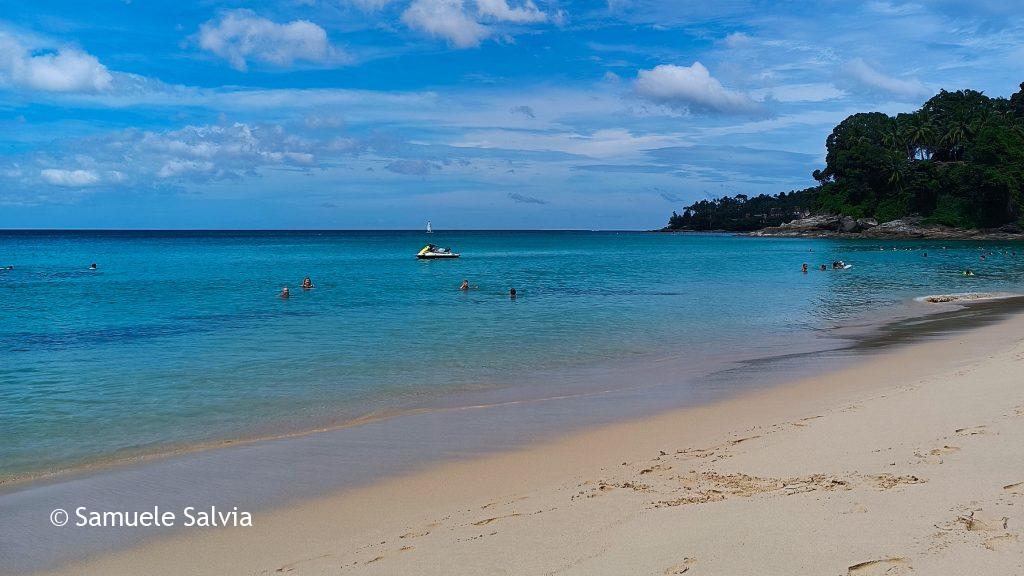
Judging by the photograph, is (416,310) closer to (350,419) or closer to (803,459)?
(350,419)

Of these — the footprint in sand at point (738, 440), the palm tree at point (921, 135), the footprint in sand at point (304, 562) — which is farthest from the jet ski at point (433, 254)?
the palm tree at point (921, 135)

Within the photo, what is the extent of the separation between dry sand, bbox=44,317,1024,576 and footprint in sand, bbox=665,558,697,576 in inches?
0.5

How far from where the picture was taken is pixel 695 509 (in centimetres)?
567

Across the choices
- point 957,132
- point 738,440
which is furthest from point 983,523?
point 957,132

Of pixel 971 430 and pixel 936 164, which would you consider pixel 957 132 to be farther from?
pixel 971 430

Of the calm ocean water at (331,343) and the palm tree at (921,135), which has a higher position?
the palm tree at (921,135)

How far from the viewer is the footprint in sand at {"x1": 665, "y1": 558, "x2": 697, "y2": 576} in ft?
14.5

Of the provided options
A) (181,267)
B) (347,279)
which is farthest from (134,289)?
(181,267)

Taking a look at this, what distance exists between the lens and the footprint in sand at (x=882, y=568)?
4094 mm

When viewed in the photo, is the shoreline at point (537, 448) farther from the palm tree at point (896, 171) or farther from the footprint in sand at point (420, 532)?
the palm tree at point (896, 171)

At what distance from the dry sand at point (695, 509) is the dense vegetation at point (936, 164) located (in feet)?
328

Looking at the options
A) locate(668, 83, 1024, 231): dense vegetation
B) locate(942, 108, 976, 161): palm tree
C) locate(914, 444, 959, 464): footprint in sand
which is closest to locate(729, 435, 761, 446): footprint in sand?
locate(914, 444, 959, 464): footprint in sand

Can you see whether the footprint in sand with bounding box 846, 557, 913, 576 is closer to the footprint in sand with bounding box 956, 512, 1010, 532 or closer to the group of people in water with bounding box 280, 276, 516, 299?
the footprint in sand with bounding box 956, 512, 1010, 532

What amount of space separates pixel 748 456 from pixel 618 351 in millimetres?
9551
